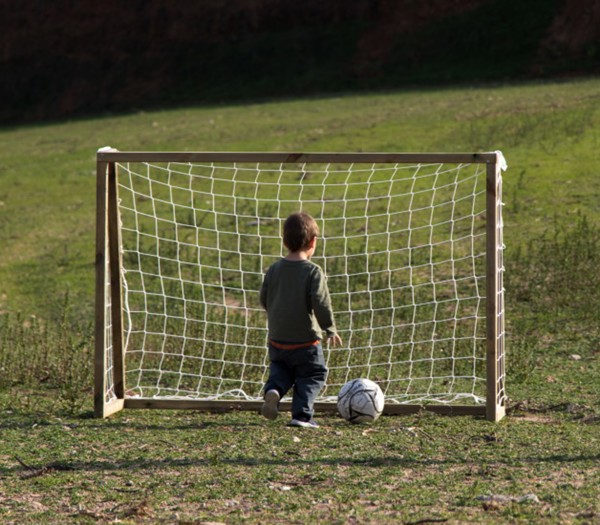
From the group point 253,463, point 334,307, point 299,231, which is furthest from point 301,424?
point 334,307

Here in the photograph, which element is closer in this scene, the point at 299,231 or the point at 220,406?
the point at 299,231

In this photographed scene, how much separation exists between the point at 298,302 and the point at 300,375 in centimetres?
48

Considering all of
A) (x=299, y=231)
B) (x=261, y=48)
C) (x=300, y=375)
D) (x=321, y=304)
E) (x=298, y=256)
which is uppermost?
(x=261, y=48)

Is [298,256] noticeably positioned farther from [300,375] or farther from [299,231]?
[300,375]

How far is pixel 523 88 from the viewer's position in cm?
2541

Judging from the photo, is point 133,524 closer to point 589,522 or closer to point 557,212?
point 589,522

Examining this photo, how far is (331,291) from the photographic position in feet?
37.4

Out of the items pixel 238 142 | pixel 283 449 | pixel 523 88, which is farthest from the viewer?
pixel 523 88

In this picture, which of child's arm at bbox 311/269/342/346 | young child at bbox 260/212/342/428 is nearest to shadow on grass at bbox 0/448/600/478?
young child at bbox 260/212/342/428

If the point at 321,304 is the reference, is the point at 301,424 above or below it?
below

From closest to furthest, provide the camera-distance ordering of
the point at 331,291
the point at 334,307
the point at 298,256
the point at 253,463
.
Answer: the point at 253,463 < the point at 298,256 < the point at 334,307 < the point at 331,291

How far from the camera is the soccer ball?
6.87 metres

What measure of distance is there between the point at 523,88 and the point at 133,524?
2199 centimetres

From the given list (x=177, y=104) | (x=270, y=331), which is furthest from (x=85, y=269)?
(x=177, y=104)
